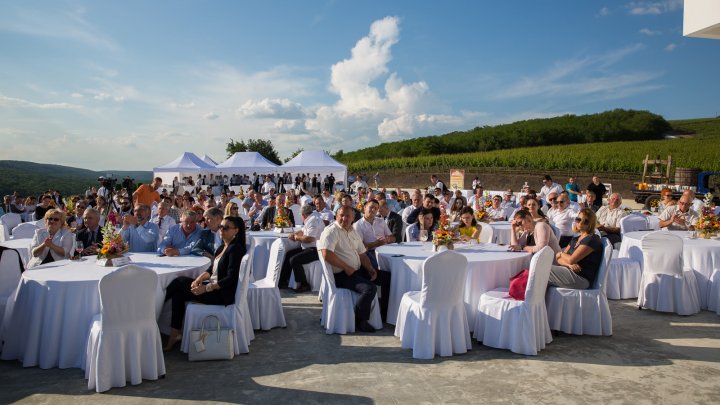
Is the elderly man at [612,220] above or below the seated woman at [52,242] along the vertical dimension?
above

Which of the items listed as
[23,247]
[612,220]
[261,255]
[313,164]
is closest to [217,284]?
[261,255]

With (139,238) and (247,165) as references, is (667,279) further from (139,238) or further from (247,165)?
(247,165)

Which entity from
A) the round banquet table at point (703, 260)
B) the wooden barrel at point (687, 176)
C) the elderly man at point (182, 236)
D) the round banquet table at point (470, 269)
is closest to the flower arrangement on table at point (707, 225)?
the round banquet table at point (703, 260)

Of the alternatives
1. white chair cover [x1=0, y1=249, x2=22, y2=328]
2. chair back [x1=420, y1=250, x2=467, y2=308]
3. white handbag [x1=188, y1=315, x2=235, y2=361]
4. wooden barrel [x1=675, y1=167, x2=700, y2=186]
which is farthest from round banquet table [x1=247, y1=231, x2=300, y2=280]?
wooden barrel [x1=675, y1=167, x2=700, y2=186]

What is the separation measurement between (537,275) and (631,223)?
535 cm

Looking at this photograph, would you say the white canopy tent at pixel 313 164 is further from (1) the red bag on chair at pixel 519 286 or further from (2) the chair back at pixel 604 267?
(1) the red bag on chair at pixel 519 286

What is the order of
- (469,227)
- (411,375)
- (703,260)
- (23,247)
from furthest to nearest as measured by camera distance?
(469,227)
(23,247)
(703,260)
(411,375)

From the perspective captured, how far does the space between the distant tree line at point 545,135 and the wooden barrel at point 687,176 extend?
46.9 m

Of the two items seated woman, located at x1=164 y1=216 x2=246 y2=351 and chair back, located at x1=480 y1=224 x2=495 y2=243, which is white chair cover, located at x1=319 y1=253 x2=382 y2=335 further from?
chair back, located at x1=480 y1=224 x2=495 y2=243

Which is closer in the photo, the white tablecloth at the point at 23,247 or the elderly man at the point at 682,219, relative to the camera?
the white tablecloth at the point at 23,247

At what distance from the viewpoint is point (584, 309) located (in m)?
5.43

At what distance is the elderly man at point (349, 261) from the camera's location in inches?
222

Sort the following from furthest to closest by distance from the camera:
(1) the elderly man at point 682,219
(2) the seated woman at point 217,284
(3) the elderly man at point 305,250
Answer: (1) the elderly man at point 682,219 < (3) the elderly man at point 305,250 < (2) the seated woman at point 217,284

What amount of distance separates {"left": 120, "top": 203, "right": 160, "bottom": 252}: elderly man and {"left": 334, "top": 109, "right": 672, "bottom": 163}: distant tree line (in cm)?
6530
